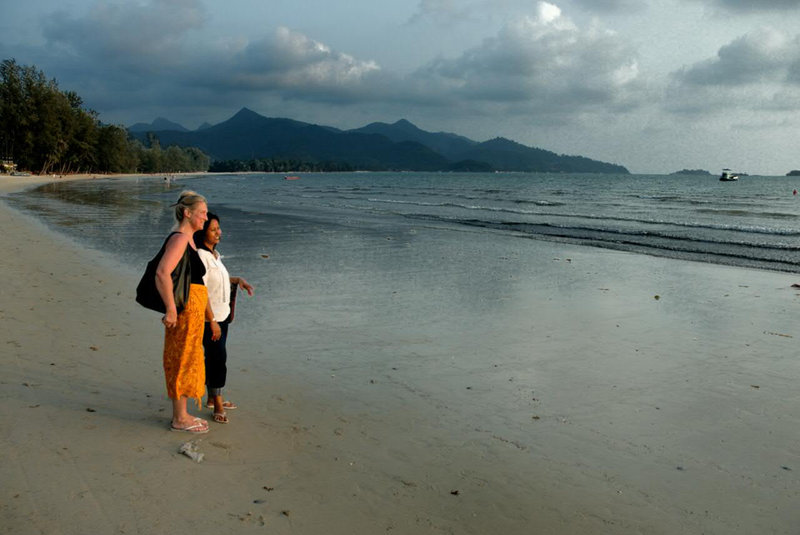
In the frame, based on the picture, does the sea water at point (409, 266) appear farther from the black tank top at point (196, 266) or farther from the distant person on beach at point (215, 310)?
the black tank top at point (196, 266)

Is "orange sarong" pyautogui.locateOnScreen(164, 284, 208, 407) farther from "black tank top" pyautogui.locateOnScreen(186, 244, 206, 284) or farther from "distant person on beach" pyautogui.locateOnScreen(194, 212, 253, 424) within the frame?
"distant person on beach" pyautogui.locateOnScreen(194, 212, 253, 424)

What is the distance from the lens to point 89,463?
13.2 feet

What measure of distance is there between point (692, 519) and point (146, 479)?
11.7 feet

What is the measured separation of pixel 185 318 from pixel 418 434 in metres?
2.06

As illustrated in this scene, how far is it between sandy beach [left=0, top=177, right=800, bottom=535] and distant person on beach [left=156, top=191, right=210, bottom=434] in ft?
1.04

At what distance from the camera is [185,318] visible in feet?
14.6

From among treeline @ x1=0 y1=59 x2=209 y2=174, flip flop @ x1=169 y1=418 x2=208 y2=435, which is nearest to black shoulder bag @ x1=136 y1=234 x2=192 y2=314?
flip flop @ x1=169 y1=418 x2=208 y2=435

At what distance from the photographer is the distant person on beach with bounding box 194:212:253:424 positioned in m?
4.67

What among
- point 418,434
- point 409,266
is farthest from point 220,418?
point 409,266

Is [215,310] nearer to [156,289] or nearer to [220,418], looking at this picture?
[156,289]

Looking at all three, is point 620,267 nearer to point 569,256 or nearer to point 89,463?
point 569,256

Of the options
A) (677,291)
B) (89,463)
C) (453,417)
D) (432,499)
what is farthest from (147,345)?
(677,291)

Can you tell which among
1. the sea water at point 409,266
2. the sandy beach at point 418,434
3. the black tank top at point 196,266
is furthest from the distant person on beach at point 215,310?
the sea water at point 409,266

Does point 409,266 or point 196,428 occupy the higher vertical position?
point 409,266
